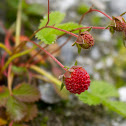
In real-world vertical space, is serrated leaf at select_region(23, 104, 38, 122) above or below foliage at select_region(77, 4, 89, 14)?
below

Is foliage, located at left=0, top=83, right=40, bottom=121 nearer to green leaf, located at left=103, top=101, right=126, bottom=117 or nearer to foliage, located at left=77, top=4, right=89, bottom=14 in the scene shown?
green leaf, located at left=103, top=101, right=126, bottom=117

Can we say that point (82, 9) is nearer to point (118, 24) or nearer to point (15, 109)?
point (118, 24)

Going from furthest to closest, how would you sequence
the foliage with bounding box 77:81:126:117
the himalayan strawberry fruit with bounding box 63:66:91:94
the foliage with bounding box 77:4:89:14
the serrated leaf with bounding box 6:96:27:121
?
1. the foliage with bounding box 77:4:89:14
2. the foliage with bounding box 77:81:126:117
3. the serrated leaf with bounding box 6:96:27:121
4. the himalayan strawberry fruit with bounding box 63:66:91:94

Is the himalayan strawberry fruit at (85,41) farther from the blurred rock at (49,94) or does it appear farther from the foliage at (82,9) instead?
the foliage at (82,9)

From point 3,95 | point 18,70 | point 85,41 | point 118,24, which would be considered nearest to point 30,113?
point 3,95

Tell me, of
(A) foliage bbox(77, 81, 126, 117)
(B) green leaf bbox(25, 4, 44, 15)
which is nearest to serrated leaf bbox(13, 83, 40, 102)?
(A) foliage bbox(77, 81, 126, 117)

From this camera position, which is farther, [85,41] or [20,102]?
[20,102]
